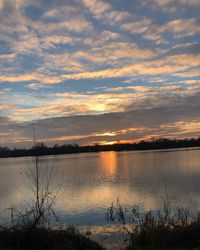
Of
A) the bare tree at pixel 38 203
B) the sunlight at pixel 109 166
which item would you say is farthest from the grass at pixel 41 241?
the sunlight at pixel 109 166

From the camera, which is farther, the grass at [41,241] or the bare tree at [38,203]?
the bare tree at [38,203]

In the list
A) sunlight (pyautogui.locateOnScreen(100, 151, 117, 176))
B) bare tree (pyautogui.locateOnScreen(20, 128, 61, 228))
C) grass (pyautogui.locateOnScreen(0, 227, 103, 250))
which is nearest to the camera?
grass (pyautogui.locateOnScreen(0, 227, 103, 250))

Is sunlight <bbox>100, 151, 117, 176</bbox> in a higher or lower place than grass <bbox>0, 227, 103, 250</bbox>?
lower

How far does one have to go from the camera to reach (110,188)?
26734mm

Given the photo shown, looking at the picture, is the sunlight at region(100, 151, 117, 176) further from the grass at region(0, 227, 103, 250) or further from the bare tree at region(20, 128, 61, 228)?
the grass at region(0, 227, 103, 250)

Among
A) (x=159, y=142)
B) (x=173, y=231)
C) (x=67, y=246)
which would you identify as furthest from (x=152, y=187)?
(x=159, y=142)

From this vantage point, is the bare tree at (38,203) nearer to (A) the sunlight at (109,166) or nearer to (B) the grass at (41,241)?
(B) the grass at (41,241)

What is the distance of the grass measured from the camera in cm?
880

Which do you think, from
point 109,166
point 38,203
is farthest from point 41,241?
point 109,166

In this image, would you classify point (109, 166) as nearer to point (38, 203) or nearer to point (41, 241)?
point (38, 203)

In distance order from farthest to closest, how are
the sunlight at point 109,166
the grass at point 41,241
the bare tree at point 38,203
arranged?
the sunlight at point 109,166 → the bare tree at point 38,203 → the grass at point 41,241

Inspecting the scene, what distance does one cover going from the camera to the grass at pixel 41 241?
346 inches

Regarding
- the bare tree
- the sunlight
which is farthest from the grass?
the sunlight

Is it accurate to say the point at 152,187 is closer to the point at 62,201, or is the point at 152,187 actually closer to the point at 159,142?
the point at 62,201
